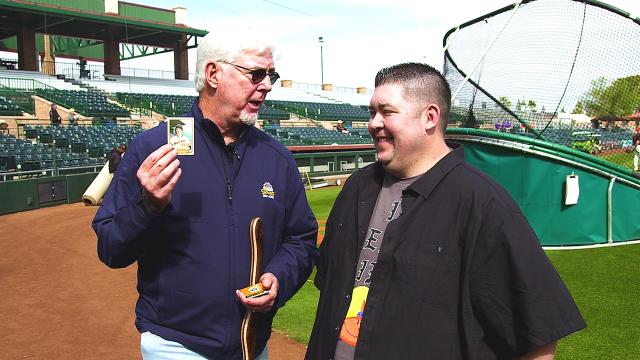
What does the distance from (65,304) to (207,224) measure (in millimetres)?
5029

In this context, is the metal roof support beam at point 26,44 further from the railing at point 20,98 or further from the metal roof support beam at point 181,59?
the metal roof support beam at point 181,59

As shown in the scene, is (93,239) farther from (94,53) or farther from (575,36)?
(94,53)

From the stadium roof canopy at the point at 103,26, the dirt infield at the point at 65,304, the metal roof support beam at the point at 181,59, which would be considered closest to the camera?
the dirt infield at the point at 65,304

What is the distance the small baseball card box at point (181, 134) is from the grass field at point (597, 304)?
328 centimetres

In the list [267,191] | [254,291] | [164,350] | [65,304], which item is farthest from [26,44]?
[254,291]

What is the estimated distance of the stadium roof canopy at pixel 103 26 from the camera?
29.4m

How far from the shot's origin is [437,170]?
6.39ft

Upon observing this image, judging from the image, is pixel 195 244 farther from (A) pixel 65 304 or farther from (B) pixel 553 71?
(B) pixel 553 71

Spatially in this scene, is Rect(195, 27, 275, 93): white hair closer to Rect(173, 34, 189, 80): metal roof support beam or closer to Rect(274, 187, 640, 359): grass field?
Rect(274, 187, 640, 359): grass field

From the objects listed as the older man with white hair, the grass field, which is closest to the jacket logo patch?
the older man with white hair

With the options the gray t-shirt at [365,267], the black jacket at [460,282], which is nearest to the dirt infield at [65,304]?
the gray t-shirt at [365,267]

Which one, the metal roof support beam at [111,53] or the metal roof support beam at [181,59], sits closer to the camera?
the metal roof support beam at [111,53]

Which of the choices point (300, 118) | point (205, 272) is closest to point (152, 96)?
point (300, 118)

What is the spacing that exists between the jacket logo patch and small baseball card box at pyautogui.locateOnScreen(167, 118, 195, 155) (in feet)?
1.45
